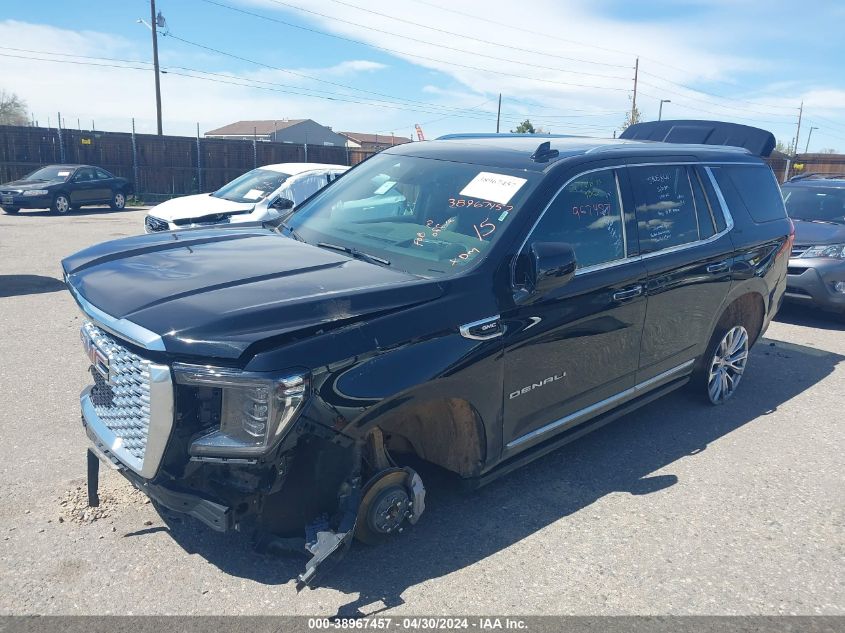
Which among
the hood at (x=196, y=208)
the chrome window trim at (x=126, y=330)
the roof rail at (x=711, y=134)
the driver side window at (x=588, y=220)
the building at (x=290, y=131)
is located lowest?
the hood at (x=196, y=208)

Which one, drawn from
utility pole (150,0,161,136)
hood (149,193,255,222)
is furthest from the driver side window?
Answer: utility pole (150,0,161,136)

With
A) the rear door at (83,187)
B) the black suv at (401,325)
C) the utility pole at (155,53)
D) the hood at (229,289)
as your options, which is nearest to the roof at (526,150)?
the black suv at (401,325)

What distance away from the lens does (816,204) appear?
10.0 m

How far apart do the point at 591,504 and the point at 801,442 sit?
6.86ft

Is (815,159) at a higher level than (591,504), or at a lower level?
higher

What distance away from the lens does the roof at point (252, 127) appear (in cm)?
7600

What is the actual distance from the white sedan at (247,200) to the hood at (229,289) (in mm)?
5891

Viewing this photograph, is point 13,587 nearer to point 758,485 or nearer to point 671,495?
point 671,495

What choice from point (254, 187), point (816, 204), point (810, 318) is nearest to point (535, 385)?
point (810, 318)

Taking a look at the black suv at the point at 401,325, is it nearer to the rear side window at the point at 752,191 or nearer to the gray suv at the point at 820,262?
the rear side window at the point at 752,191

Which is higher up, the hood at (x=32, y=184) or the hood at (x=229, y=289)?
the hood at (x=229, y=289)

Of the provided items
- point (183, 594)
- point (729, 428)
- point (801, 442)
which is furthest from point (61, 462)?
point (801, 442)

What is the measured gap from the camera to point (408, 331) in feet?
10.0

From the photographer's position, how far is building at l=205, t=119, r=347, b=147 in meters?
76.2
